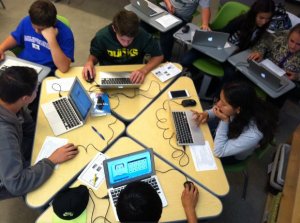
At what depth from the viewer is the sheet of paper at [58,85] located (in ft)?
6.98

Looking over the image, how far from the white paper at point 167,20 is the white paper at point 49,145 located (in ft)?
5.70

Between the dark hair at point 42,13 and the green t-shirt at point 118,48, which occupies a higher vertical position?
the dark hair at point 42,13

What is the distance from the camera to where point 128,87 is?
7.10ft

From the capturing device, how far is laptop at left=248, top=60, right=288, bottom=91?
7.99 ft

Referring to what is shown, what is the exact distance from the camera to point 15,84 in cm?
163

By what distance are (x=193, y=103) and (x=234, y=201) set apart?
1.03 m

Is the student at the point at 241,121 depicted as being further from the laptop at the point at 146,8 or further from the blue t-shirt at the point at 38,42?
the laptop at the point at 146,8

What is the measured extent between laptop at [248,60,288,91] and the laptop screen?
157 cm

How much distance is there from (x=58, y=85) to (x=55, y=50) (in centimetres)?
29

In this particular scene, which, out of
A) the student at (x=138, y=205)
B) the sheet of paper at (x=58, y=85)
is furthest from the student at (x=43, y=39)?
the student at (x=138, y=205)

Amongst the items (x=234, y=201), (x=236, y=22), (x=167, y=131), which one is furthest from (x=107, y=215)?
(x=236, y=22)

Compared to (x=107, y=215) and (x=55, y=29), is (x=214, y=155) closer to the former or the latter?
(x=107, y=215)

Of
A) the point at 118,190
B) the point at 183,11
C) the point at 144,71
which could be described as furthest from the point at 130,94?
the point at 183,11

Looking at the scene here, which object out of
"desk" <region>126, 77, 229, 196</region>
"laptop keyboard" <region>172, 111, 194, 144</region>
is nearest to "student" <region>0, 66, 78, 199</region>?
"desk" <region>126, 77, 229, 196</region>
